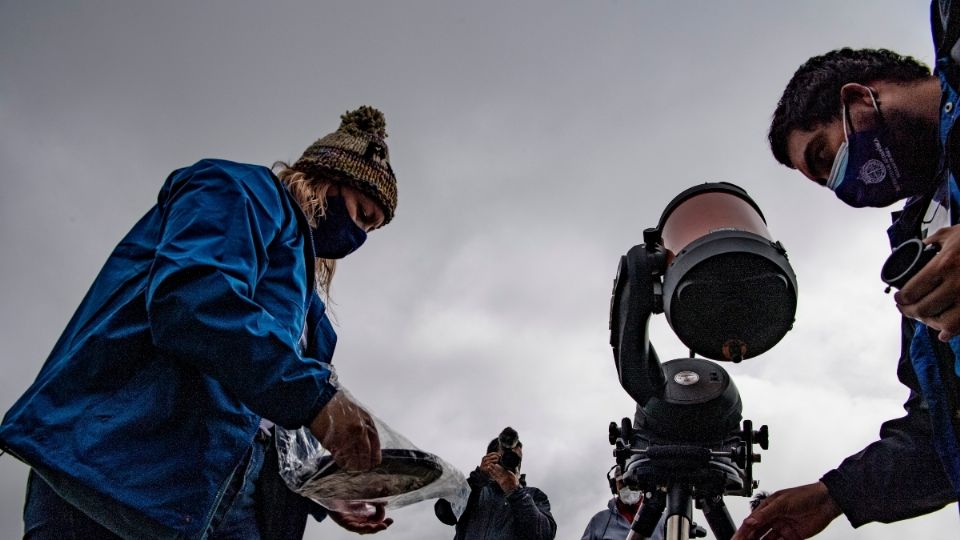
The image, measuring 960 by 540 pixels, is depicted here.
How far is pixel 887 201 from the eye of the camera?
8.95 ft

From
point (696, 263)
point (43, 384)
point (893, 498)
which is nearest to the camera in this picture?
point (43, 384)

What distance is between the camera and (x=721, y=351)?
2314 mm

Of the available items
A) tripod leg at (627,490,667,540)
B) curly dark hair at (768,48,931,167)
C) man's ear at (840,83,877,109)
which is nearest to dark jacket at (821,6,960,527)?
man's ear at (840,83,877,109)

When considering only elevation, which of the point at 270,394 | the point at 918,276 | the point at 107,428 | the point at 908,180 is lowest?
the point at 107,428

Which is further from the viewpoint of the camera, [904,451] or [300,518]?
[904,451]

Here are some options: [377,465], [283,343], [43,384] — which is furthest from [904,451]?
[43,384]

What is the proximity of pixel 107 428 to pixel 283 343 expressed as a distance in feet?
1.53

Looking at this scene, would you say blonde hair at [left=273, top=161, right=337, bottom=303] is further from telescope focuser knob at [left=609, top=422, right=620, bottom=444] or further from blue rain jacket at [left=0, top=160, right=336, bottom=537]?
telescope focuser knob at [left=609, top=422, right=620, bottom=444]

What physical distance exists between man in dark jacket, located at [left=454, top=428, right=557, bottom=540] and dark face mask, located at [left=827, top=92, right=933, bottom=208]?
12.2ft

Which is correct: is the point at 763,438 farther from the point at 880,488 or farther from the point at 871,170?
the point at 871,170

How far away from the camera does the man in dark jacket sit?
539 cm

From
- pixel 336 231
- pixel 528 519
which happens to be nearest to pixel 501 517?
pixel 528 519

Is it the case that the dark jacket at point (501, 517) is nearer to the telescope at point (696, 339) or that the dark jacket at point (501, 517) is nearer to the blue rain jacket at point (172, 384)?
the telescope at point (696, 339)

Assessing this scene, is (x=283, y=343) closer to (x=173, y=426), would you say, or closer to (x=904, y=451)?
(x=173, y=426)
